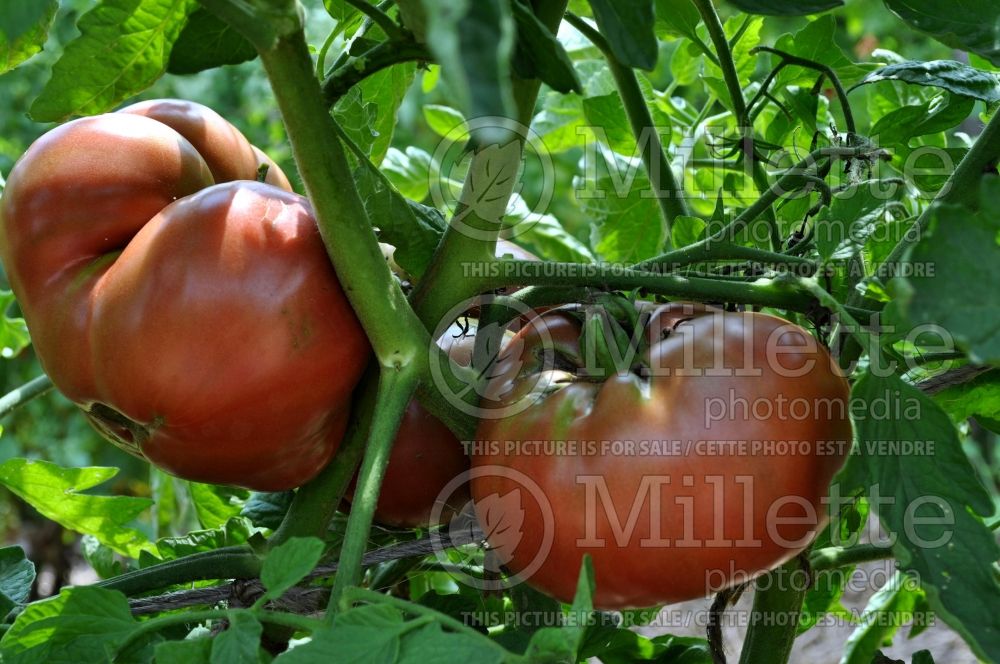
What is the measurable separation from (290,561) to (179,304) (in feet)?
0.47

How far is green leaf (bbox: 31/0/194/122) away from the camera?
0.56 metres

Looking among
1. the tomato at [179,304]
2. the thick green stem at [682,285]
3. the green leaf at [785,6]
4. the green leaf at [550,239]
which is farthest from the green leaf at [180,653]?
the green leaf at [550,239]

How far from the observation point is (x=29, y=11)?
365 millimetres

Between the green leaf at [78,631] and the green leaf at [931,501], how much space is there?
0.32m

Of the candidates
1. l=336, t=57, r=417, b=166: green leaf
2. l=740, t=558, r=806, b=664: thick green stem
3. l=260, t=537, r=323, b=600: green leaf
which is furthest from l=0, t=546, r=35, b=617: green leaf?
l=740, t=558, r=806, b=664: thick green stem

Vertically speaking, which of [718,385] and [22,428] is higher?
[718,385]

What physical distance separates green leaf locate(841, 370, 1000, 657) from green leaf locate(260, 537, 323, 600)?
23 centimetres

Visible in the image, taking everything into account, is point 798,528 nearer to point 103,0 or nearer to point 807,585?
point 807,585

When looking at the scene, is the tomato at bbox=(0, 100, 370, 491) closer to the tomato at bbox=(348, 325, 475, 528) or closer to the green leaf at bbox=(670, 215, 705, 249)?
the tomato at bbox=(348, 325, 475, 528)

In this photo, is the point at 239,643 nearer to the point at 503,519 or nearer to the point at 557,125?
the point at 503,519

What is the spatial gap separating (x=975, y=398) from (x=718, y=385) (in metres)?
0.25

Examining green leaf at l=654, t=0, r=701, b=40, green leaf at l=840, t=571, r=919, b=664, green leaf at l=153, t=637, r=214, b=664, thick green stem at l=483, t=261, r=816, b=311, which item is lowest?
green leaf at l=840, t=571, r=919, b=664

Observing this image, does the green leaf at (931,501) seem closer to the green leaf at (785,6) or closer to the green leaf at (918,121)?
the green leaf at (785,6)

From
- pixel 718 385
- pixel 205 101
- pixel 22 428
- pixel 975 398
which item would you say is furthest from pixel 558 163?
pixel 718 385
